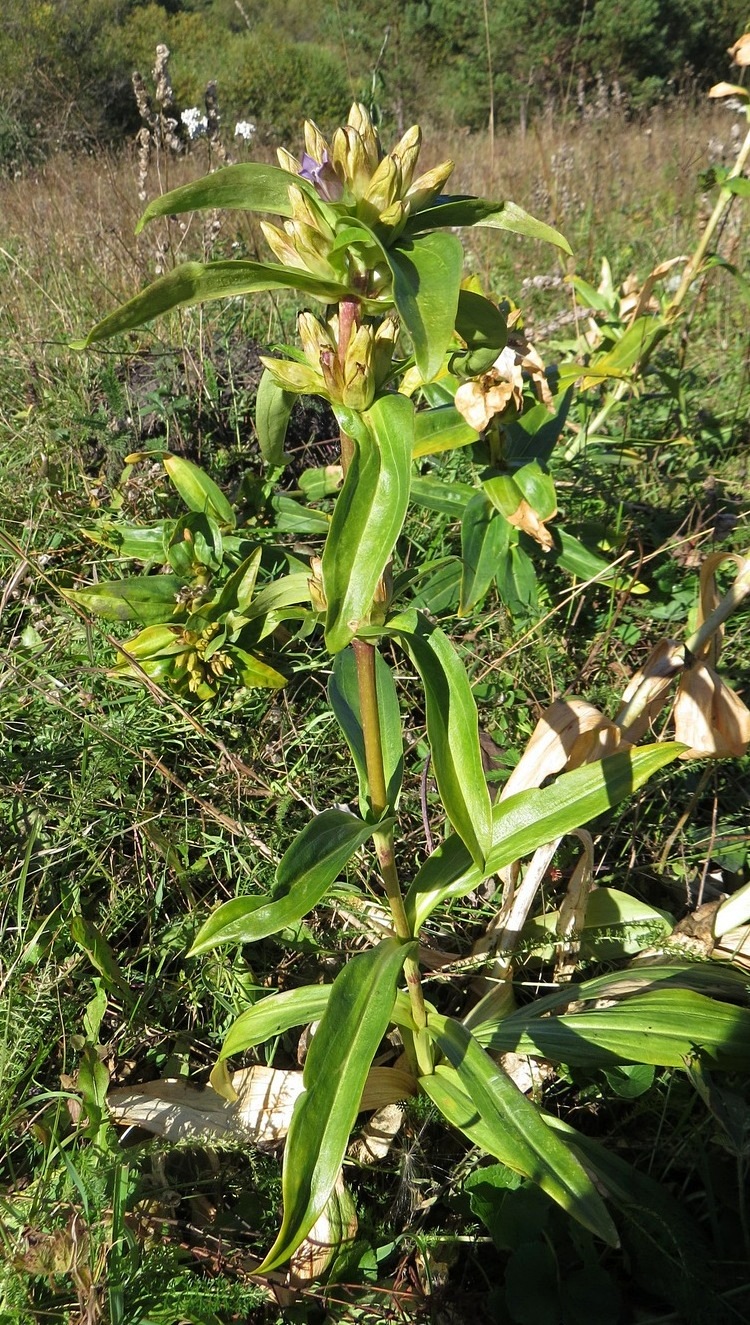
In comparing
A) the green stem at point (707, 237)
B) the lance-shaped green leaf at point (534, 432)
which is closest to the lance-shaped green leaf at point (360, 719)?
the lance-shaped green leaf at point (534, 432)

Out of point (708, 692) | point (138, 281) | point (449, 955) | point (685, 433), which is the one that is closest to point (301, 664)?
point (449, 955)

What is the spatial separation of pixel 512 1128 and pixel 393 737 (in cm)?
60

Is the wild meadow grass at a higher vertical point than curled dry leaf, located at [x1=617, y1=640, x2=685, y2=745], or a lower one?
lower

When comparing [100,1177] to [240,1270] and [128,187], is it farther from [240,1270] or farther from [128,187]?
[128,187]

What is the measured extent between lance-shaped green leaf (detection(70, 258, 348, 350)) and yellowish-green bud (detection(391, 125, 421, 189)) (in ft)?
0.43

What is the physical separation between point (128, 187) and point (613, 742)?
5945 millimetres

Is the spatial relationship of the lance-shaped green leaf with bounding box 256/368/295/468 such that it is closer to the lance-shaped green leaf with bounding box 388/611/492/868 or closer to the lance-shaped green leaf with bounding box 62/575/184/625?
the lance-shaped green leaf with bounding box 388/611/492/868

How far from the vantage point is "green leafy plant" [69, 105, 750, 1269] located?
862 mm

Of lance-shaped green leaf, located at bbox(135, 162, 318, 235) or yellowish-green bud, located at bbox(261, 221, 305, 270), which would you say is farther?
yellowish-green bud, located at bbox(261, 221, 305, 270)

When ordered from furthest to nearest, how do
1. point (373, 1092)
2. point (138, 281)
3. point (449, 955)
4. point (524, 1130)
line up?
1. point (138, 281)
2. point (449, 955)
3. point (373, 1092)
4. point (524, 1130)

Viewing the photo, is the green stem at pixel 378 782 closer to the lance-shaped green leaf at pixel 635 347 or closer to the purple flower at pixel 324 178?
the purple flower at pixel 324 178

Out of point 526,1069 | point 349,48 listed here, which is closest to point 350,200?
point 526,1069

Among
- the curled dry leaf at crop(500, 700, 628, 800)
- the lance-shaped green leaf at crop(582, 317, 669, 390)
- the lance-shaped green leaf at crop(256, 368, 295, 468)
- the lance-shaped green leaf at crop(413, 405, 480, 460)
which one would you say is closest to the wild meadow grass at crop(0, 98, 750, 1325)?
the lance-shaped green leaf at crop(582, 317, 669, 390)

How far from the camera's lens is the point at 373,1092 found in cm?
131
